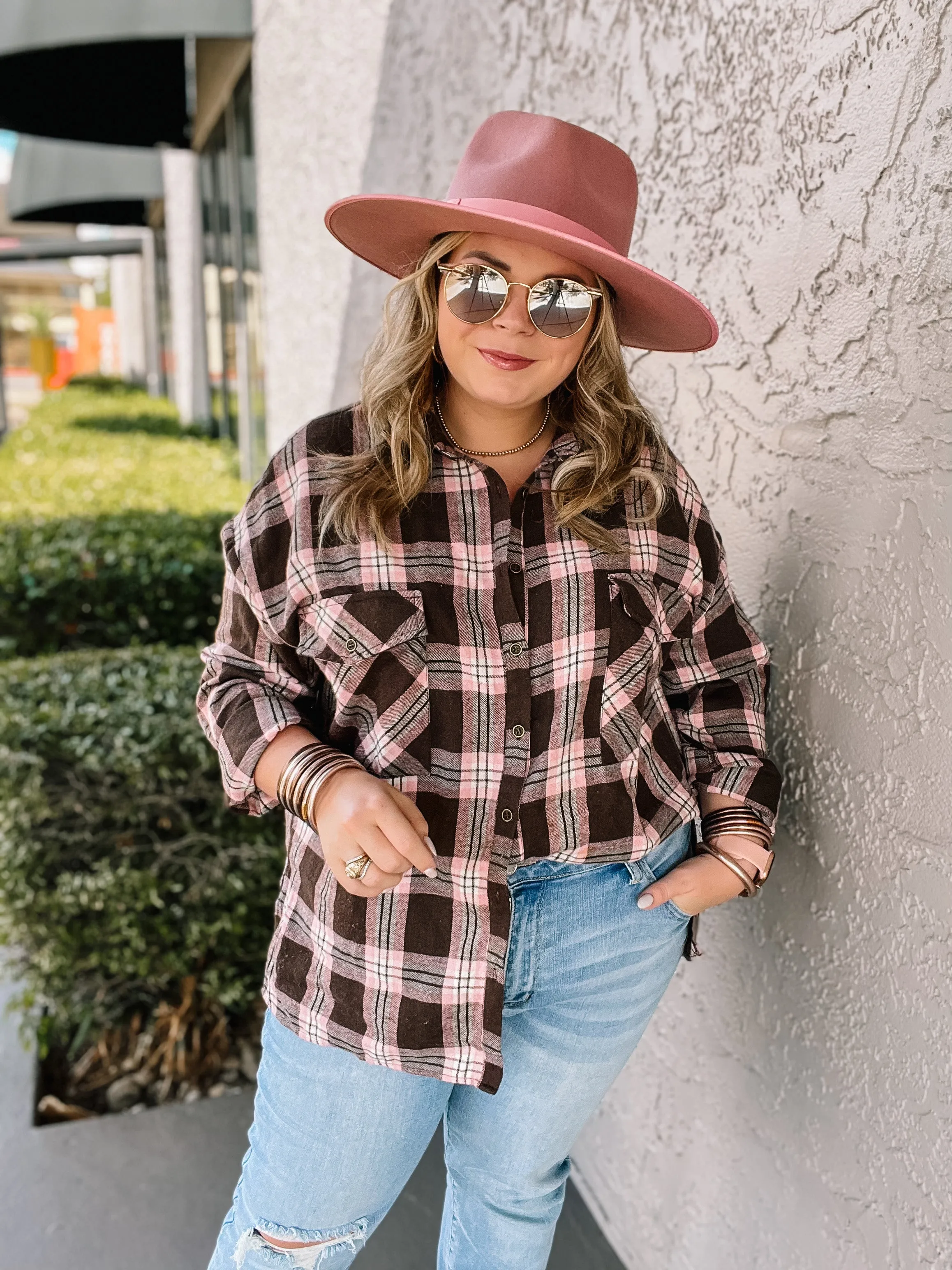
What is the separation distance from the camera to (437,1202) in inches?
96.5

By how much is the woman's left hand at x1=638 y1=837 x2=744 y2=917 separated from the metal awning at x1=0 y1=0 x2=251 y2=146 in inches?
228

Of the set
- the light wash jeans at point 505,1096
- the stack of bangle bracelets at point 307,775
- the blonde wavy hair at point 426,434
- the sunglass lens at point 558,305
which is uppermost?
the sunglass lens at point 558,305

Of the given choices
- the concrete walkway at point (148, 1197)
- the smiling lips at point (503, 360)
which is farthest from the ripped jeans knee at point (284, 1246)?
the smiling lips at point (503, 360)

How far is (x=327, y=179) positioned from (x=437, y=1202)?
3973 mm

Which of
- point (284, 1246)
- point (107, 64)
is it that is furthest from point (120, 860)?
point (107, 64)

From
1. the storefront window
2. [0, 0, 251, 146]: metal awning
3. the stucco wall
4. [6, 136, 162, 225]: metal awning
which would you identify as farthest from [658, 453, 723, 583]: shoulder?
[6, 136, 162, 225]: metal awning

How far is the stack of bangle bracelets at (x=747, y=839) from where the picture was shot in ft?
5.11

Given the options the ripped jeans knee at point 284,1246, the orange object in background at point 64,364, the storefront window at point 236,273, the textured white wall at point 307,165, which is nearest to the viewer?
the ripped jeans knee at point 284,1246

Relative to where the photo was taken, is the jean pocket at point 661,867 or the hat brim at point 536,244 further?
the jean pocket at point 661,867

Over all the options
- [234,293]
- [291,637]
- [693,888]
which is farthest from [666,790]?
[234,293]

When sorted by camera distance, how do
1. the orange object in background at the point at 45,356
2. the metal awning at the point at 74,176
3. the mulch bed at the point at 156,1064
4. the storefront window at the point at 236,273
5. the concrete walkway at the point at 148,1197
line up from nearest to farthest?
the concrete walkway at the point at 148,1197 → the mulch bed at the point at 156,1064 → the storefront window at the point at 236,273 → the metal awning at the point at 74,176 → the orange object in background at the point at 45,356

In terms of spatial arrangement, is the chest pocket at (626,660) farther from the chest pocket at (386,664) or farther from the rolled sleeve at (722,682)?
the chest pocket at (386,664)

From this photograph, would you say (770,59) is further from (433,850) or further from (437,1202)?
(437,1202)

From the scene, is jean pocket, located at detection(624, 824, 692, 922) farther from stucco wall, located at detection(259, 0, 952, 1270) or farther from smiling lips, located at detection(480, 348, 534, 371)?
smiling lips, located at detection(480, 348, 534, 371)
